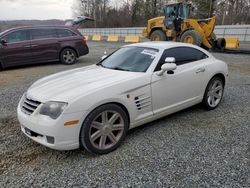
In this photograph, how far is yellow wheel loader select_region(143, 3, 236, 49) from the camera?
1217 cm

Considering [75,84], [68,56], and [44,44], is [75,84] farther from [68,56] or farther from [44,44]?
[68,56]

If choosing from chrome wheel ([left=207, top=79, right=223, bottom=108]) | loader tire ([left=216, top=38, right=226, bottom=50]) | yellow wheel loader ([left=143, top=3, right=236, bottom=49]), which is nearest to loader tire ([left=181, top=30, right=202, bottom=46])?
yellow wheel loader ([left=143, top=3, right=236, bottom=49])

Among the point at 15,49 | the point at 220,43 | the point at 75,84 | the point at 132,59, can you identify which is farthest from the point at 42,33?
the point at 220,43

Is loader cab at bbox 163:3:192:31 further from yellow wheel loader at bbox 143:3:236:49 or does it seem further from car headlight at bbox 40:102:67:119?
car headlight at bbox 40:102:67:119

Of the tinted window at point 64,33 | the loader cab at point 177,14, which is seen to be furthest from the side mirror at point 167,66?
the loader cab at point 177,14

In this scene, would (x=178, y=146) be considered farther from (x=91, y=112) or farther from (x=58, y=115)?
(x=58, y=115)

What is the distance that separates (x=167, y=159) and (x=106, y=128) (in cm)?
89

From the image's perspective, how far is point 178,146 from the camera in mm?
3043

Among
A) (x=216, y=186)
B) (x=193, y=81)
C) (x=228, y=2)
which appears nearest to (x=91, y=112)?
(x=216, y=186)

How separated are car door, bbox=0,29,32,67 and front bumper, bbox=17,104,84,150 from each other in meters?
6.73

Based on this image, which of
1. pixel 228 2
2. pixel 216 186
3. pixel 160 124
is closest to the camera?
pixel 216 186

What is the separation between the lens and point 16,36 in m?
8.48

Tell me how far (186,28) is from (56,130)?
1216 centimetres

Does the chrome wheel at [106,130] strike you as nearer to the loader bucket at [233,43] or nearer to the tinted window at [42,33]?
the tinted window at [42,33]
